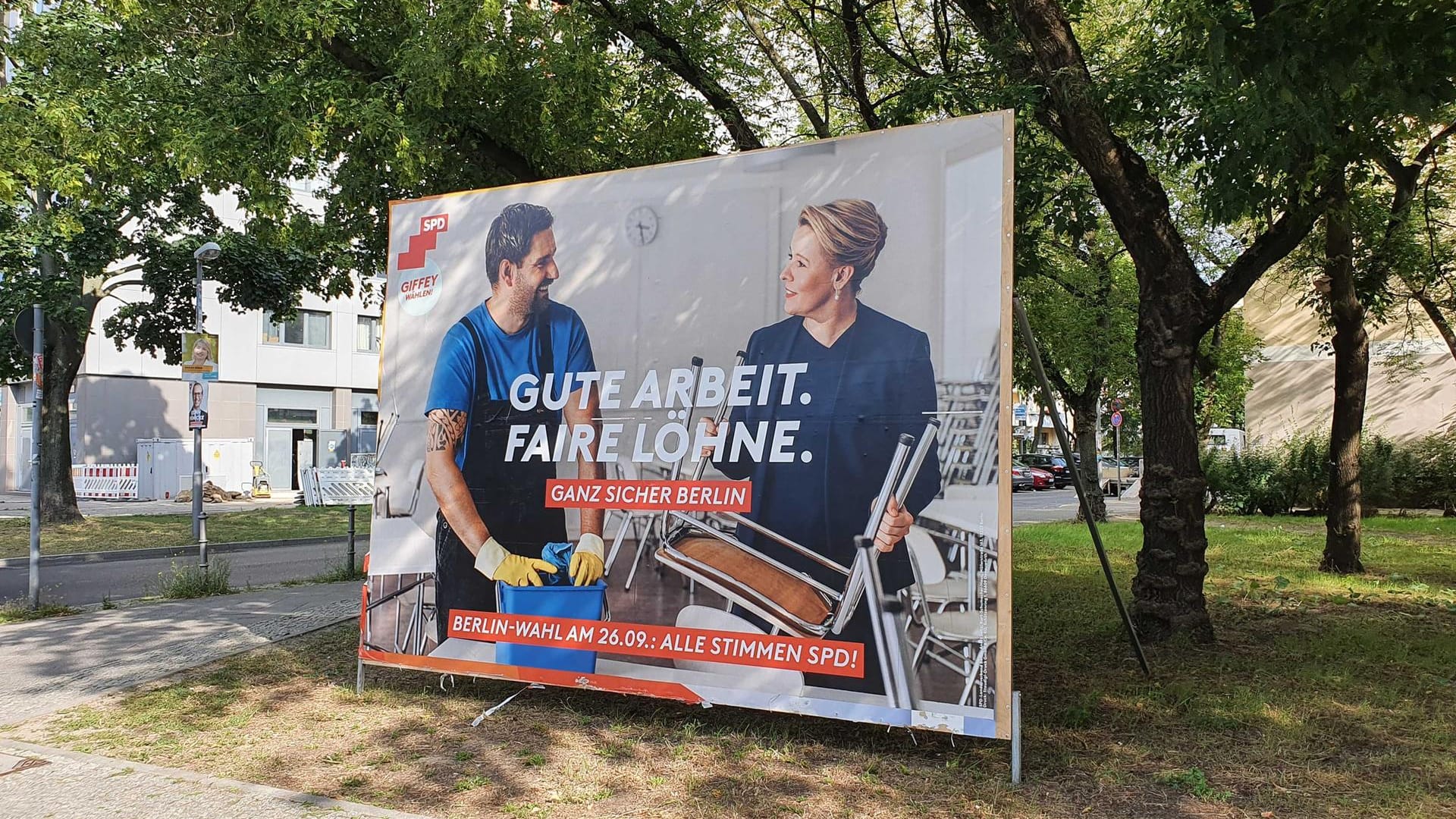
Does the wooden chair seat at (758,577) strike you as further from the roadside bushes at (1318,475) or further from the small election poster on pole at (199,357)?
the roadside bushes at (1318,475)

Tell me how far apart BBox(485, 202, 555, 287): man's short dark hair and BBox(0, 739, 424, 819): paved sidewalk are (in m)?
3.25

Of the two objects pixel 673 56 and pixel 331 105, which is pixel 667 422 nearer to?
pixel 331 105

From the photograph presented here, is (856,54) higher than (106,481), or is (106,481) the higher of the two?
(856,54)

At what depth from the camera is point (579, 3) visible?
949 cm

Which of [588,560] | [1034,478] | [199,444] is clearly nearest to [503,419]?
[588,560]

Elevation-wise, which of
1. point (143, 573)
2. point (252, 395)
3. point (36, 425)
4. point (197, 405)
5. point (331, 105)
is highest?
point (331, 105)

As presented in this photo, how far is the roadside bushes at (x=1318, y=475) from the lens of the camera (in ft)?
69.1

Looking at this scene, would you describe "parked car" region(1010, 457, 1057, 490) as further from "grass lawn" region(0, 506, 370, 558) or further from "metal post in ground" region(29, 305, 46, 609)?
"metal post in ground" region(29, 305, 46, 609)

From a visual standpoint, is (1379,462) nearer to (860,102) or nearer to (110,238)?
(860,102)

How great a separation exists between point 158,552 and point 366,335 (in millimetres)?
24044

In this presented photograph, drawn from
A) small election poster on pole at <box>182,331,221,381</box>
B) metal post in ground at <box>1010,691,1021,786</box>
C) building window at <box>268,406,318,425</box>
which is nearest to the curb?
small election poster on pole at <box>182,331,221,381</box>

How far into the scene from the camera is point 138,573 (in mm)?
14266

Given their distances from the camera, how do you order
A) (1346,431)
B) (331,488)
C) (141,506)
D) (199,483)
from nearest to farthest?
(1346,431) < (199,483) < (141,506) < (331,488)

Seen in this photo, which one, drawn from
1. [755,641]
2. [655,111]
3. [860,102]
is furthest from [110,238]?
[755,641]
